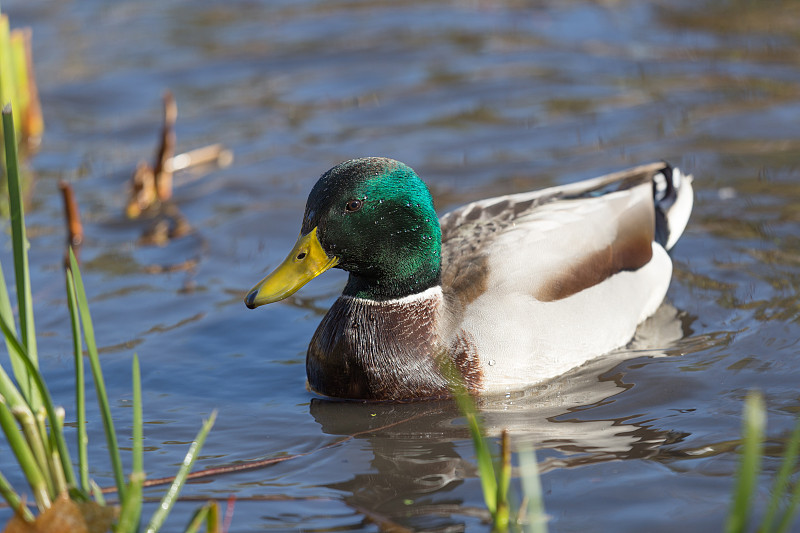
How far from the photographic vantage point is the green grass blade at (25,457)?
313 centimetres

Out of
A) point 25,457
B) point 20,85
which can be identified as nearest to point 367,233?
point 25,457

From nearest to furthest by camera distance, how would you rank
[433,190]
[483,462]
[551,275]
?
[483,462] < [551,275] < [433,190]

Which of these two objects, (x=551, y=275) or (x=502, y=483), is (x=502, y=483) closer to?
(x=502, y=483)

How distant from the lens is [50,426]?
3.31 m

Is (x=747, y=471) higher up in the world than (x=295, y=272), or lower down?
higher up

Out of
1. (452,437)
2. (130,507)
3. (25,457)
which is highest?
(25,457)

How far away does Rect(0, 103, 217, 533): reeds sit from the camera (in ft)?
10.4

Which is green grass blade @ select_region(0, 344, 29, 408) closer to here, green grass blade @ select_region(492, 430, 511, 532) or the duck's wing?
green grass blade @ select_region(492, 430, 511, 532)

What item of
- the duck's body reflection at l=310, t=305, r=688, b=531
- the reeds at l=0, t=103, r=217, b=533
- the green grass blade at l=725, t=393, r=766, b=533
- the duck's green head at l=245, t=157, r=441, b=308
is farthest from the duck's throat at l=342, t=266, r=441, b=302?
the green grass blade at l=725, t=393, r=766, b=533

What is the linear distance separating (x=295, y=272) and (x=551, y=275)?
132 cm

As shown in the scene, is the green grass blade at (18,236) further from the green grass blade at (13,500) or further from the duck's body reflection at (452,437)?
the duck's body reflection at (452,437)

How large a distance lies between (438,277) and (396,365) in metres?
0.50

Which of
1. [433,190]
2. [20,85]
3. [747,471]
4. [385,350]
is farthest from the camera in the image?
[20,85]

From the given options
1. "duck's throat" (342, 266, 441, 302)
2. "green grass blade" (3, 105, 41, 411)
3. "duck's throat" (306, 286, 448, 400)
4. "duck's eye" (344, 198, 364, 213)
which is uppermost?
"green grass blade" (3, 105, 41, 411)
